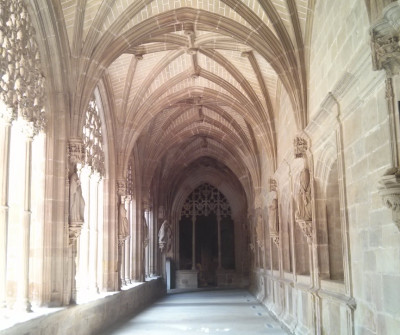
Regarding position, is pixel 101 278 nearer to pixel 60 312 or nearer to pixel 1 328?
pixel 60 312

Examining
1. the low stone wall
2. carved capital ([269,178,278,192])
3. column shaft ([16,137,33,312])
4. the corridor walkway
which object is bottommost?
the corridor walkway

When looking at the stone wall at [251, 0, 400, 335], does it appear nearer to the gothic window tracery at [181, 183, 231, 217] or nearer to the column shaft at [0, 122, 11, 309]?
the column shaft at [0, 122, 11, 309]

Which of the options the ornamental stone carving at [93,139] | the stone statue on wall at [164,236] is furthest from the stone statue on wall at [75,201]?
the stone statue on wall at [164,236]

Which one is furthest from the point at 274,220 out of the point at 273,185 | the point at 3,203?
the point at 3,203

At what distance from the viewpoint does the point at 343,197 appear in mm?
6809

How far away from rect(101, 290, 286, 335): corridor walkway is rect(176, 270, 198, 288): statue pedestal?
810 centimetres

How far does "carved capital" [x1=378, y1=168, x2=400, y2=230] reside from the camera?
172 inches

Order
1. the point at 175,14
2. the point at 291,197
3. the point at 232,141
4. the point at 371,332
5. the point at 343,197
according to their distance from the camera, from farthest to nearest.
→ the point at 232,141 < the point at 291,197 < the point at 175,14 < the point at 343,197 < the point at 371,332

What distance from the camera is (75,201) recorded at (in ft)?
29.3

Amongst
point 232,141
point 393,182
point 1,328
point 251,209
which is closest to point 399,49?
point 393,182

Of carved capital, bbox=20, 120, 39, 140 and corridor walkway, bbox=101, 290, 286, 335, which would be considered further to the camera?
corridor walkway, bbox=101, 290, 286, 335

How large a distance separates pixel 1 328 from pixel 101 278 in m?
6.43

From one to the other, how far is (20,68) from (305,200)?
4874 millimetres

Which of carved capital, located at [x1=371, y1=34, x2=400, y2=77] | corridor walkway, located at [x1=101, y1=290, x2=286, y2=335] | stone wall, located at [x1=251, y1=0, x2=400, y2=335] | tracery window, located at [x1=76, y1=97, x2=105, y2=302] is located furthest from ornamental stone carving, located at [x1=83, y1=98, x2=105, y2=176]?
carved capital, located at [x1=371, y1=34, x2=400, y2=77]
